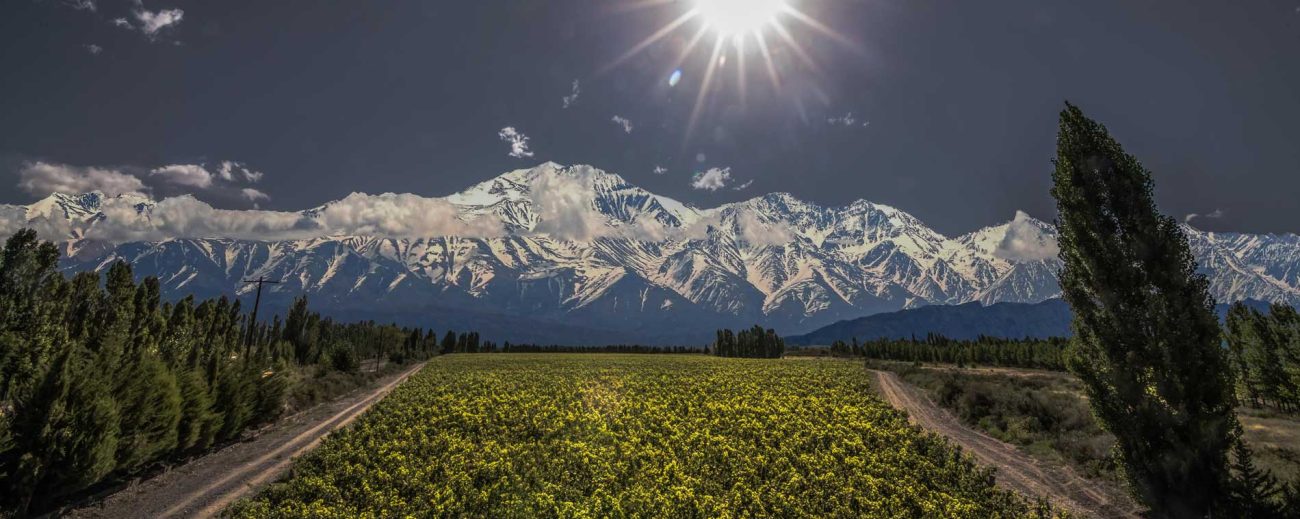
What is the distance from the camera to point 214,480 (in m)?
22.8

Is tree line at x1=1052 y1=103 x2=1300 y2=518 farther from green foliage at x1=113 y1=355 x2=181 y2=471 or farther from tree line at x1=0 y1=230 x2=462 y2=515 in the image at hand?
green foliage at x1=113 y1=355 x2=181 y2=471

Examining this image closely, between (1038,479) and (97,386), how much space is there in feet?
127

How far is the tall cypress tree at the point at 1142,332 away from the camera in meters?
13.3

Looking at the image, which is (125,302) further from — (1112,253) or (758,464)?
(1112,253)

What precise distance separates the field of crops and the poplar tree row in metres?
32.5

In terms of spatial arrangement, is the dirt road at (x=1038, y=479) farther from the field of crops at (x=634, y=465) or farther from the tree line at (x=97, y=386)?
the tree line at (x=97, y=386)

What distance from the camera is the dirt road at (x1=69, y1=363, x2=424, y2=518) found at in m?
18.9

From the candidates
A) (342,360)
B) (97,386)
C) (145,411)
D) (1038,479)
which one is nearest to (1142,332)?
(1038,479)

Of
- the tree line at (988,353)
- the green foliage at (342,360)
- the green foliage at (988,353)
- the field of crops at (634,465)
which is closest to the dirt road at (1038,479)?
the field of crops at (634,465)

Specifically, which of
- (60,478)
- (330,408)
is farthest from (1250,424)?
(330,408)

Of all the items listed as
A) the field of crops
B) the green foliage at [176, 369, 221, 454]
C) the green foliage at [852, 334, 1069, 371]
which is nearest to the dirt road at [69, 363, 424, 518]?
the green foliage at [176, 369, 221, 454]

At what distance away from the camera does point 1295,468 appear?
21.0 metres

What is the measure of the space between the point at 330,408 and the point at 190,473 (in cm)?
2098

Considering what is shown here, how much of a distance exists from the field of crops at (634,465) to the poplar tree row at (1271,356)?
107ft
